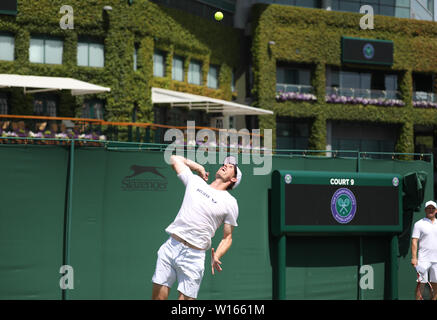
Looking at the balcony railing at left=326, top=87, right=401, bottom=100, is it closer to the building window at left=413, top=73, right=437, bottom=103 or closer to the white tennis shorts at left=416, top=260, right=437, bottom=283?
the building window at left=413, top=73, right=437, bottom=103

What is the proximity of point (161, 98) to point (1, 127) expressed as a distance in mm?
10328

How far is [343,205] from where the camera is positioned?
35.8ft

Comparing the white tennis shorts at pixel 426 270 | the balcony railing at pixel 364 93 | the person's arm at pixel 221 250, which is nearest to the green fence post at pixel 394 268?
the white tennis shorts at pixel 426 270

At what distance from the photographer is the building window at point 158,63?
30.6 meters

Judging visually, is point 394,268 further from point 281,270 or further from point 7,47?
point 7,47

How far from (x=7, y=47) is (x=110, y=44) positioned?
4576 millimetres

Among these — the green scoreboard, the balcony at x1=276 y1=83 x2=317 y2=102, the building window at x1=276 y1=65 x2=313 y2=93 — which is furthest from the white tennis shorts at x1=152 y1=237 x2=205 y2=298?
the building window at x1=276 y1=65 x2=313 y2=93

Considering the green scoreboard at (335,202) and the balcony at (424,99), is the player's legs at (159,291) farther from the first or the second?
the balcony at (424,99)

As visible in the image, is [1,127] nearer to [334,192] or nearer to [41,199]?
[41,199]

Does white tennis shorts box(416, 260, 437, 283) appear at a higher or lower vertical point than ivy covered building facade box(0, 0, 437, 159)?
lower

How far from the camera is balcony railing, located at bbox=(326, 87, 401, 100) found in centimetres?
3803

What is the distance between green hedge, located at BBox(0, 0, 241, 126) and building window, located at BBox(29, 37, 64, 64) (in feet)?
0.94

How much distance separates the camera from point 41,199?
30.1 feet

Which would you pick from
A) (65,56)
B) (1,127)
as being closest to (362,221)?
(1,127)
